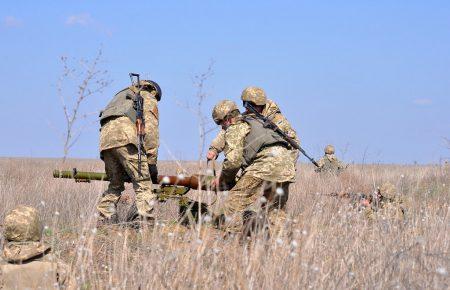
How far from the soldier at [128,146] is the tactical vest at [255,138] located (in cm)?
114

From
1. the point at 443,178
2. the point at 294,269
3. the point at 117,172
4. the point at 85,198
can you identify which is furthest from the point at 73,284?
the point at 443,178

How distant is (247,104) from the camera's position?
727 centimetres

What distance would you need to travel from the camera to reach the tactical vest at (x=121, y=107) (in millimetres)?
7383

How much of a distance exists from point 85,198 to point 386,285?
20.5 ft

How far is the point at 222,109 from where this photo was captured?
6.99 metres

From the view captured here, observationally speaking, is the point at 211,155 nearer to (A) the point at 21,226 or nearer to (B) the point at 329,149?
(A) the point at 21,226

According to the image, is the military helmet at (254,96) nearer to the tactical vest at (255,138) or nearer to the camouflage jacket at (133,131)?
the tactical vest at (255,138)

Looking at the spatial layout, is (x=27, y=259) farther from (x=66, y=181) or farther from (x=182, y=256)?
(x=66, y=181)

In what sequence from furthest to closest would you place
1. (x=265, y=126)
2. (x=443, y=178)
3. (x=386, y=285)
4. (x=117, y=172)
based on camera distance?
(x=443, y=178) → (x=117, y=172) → (x=265, y=126) → (x=386, y=285)

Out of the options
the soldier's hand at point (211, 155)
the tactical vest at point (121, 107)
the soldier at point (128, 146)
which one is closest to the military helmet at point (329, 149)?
the soldier at point (128, 146)

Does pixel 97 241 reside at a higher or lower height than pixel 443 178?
lower

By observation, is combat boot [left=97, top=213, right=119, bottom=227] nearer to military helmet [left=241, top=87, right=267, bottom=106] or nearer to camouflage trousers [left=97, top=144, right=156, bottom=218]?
camouflage trousers [left=97, top=144, right=156, bottom=218]

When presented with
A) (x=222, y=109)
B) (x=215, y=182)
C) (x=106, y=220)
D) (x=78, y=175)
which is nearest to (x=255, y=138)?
(x=222, y=109)

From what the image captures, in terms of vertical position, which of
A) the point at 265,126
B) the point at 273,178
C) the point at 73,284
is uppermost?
the point at 265,126
